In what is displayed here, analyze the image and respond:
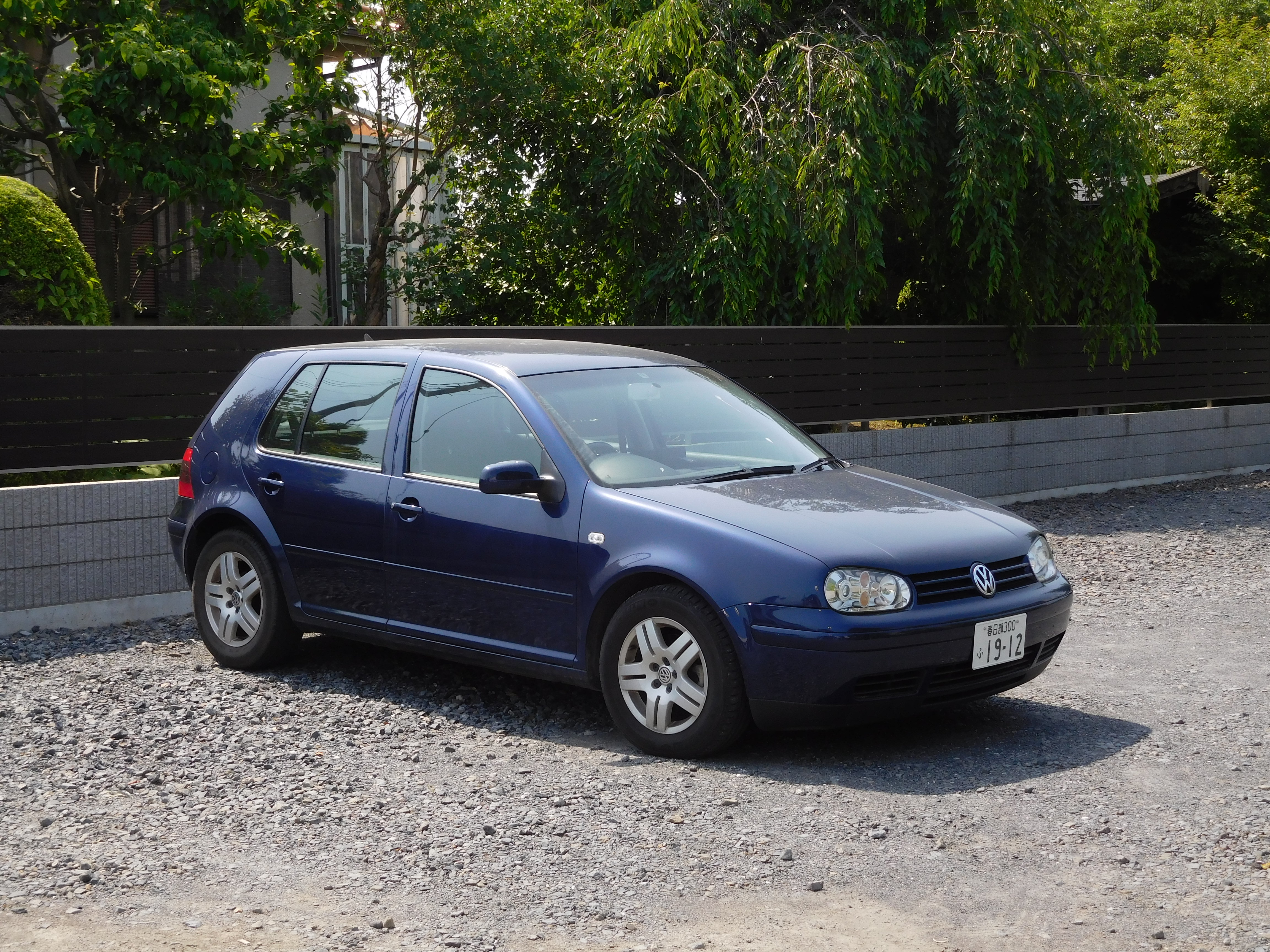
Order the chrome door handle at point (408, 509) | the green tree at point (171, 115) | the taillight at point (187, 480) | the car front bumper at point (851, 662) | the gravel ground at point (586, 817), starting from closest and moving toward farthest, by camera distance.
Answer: the gravel ground at point (586, 817) < the car front bumper at point (851, 662) < the chrome door handle at point (408, 509) < the taillight at point (187, 480) < the green tree at point (171, 115)

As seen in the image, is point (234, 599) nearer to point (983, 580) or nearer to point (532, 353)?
point (532, 353)

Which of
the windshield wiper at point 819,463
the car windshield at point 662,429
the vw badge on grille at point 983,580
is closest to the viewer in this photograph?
the vw badge on grille at point 983,580

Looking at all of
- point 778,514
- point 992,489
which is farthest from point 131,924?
point 992,489

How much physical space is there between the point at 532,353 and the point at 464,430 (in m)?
0.59

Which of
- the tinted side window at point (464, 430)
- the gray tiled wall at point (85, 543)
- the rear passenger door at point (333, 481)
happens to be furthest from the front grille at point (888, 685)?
the gray tiled wall at point (85, 543)

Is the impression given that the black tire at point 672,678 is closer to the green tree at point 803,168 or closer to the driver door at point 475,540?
the driver door at point 475,540

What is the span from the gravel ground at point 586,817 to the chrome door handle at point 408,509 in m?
0.88

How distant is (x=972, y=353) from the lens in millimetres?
14344

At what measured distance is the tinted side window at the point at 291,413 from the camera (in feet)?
22.7

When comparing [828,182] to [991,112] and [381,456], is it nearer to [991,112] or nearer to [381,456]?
[991,112]

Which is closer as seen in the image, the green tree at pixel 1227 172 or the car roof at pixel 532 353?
the car roof at pixel 532 353

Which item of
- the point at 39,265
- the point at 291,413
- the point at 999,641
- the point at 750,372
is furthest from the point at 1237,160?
the point at 291,413

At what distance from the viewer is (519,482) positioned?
5.70 metres

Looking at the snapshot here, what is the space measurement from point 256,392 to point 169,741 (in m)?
2.05
